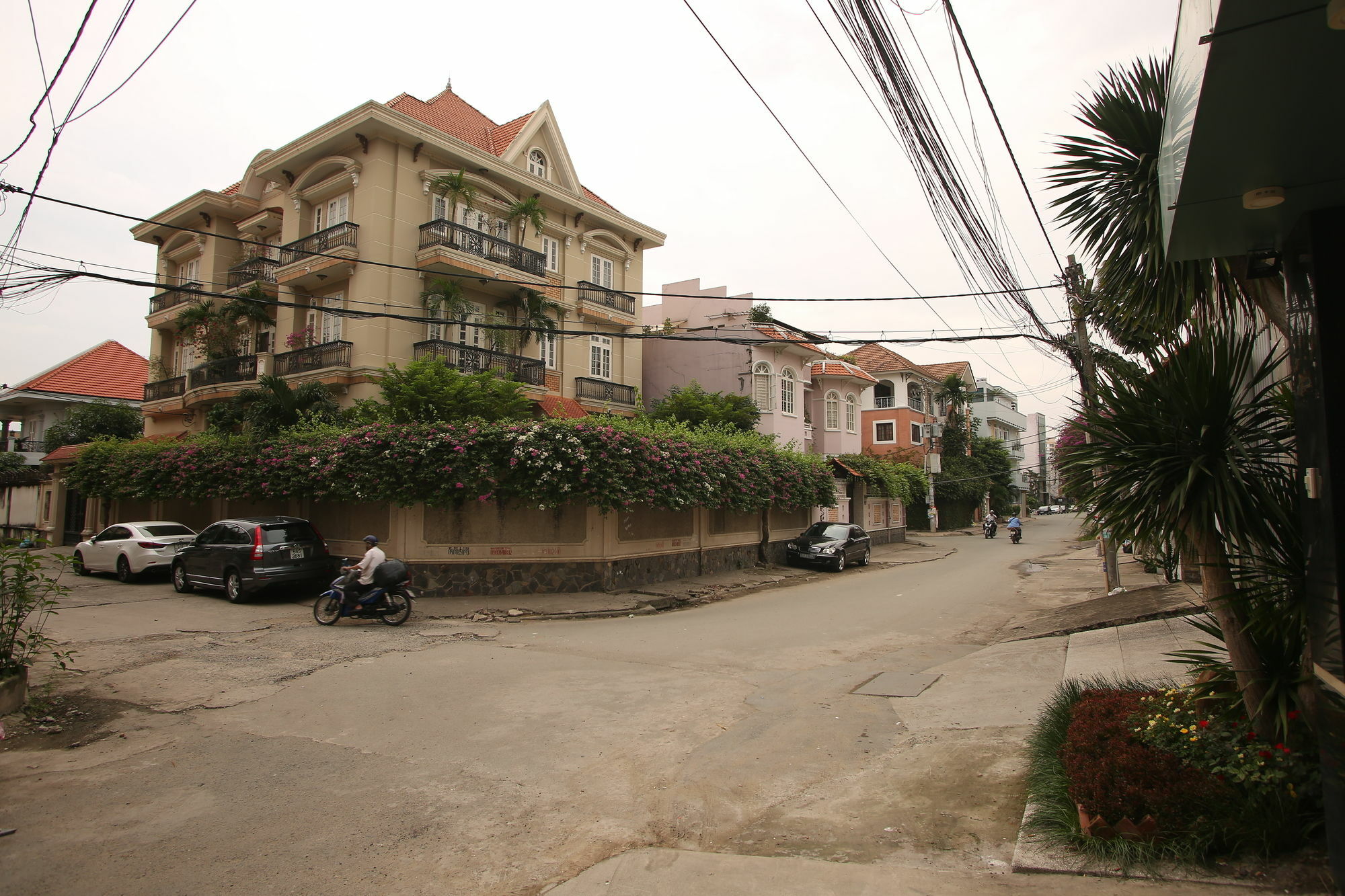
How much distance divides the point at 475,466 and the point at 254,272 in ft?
53.9

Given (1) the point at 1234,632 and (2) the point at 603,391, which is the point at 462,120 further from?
(1) the point at 1234,632

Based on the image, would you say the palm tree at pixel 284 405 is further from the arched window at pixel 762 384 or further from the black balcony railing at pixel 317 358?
the arched window at pixel 762 384

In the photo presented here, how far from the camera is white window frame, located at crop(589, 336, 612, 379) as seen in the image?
27500mm

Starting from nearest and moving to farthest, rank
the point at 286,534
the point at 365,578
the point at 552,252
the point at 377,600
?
the point at 365,578
the point at 377,600
the point at 286,534
the point at 552,252

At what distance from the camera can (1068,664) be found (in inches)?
320

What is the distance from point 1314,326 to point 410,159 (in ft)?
77.0

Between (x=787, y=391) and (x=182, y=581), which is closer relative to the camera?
(x=182, y=581)

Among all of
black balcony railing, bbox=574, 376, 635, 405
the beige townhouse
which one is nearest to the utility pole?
the beige townhouse

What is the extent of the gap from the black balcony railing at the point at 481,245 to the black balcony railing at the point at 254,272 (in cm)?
661

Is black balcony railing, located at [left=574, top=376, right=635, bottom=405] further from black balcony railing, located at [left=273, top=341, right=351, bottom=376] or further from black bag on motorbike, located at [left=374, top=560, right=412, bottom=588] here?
black bag on motorbike, located at [left=374, top=560, right=412, bottom=588]

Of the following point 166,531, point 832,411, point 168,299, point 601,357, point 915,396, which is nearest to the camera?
point 166,531

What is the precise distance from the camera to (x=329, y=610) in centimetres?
1256

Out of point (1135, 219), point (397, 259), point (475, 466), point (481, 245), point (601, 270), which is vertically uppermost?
point (601, 270)

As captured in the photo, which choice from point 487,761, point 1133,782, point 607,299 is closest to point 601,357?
point 607,299
